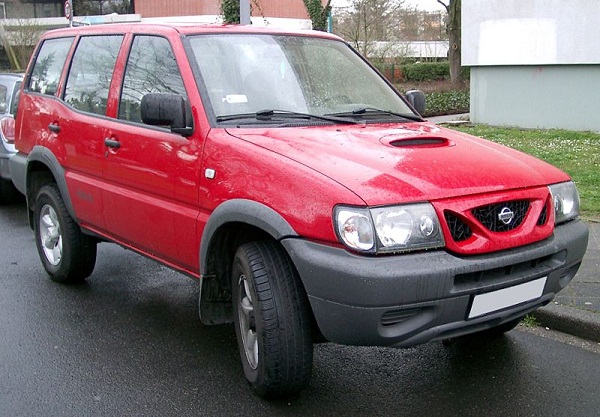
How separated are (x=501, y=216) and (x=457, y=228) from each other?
0.26 meters

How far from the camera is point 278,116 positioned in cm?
423

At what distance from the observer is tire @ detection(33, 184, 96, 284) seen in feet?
18.7

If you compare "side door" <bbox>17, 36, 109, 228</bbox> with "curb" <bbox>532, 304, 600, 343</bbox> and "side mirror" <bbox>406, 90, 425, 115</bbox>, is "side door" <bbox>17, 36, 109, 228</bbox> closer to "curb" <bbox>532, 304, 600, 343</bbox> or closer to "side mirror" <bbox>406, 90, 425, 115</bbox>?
"side mirror" <bbox>406, 90, 425, 115</bbox>

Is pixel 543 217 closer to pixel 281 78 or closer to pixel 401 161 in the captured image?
pixel 401 161

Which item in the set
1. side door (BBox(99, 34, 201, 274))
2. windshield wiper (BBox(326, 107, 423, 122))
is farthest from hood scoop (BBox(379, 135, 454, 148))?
side door (BBox(99, 34, 201, 274))

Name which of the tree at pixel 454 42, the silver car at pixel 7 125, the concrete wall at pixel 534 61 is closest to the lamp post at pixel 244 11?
the silver car at pixel 7 125

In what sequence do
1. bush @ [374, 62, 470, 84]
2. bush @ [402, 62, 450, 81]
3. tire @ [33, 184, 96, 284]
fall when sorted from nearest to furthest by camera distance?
tire @ [33, 184, 96, 284], bush @ [374, 62, 470, 84], bush @ [402, 62, 450, 81]

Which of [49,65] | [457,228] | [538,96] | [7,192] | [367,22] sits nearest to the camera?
[457,228]

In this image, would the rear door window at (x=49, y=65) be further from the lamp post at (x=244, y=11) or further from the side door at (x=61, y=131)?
the lamp post at (x=244, y=11)

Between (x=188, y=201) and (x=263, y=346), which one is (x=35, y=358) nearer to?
(x=188, y=201)

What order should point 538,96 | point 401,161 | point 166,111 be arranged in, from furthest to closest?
point 538,96
point 166,111
point 401,161

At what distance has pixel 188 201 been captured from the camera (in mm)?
4125

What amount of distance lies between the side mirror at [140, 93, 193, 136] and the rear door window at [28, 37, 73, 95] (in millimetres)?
2047

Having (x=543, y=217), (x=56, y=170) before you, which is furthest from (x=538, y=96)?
(x=543, y=217)
